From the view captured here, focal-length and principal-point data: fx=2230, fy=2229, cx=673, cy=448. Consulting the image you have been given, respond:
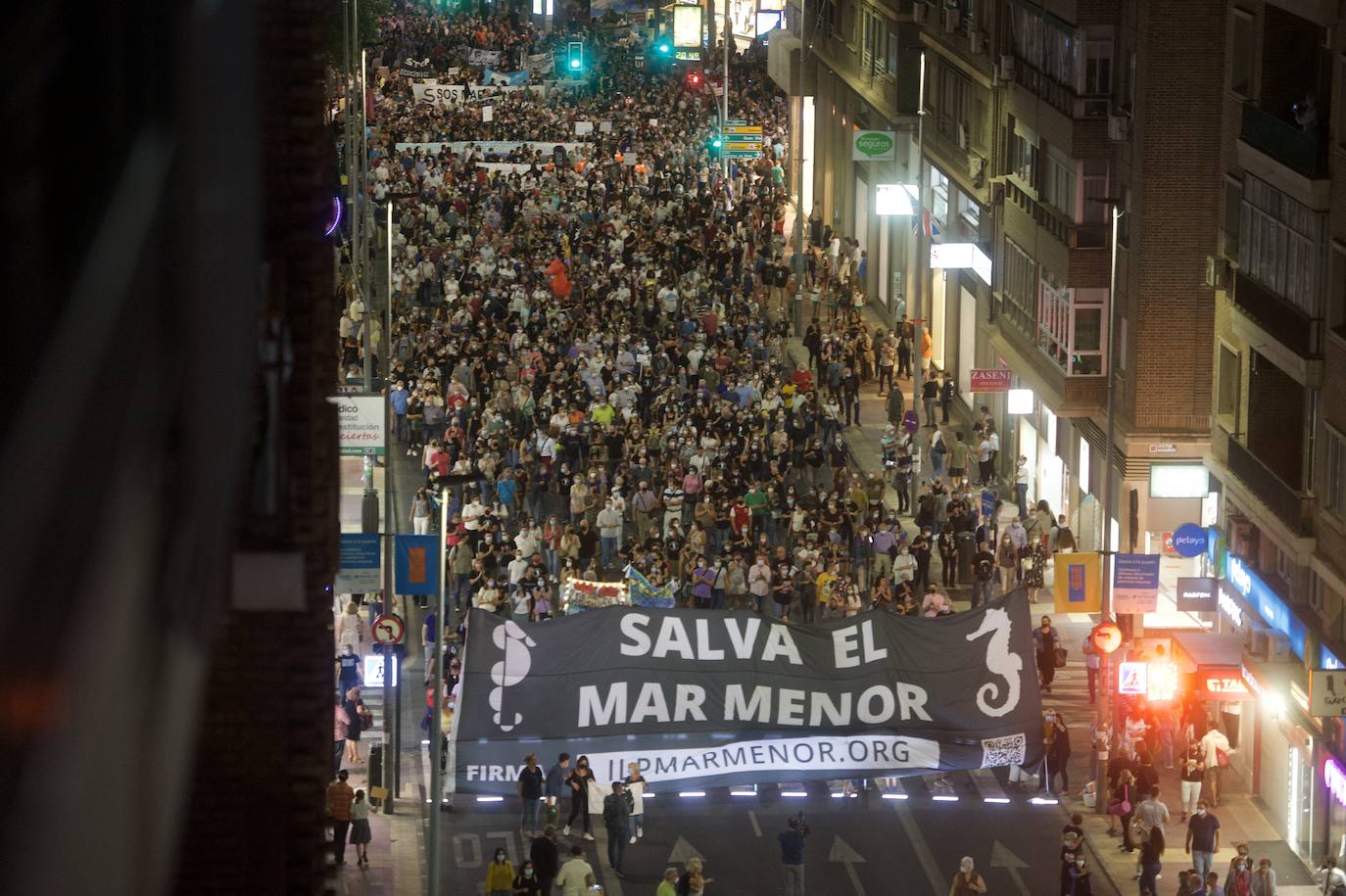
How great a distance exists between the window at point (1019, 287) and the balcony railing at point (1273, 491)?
12.6 m

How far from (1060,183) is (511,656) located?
86.5ft

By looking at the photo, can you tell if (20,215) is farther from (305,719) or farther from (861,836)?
(861,836)

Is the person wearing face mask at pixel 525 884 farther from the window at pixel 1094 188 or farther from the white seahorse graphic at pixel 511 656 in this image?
the window at pixel 1094 188

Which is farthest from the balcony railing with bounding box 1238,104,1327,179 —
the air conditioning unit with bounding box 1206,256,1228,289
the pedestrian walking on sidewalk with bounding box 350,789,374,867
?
the pedestrian walking on sidewalk with bounding box 350,789,374,867

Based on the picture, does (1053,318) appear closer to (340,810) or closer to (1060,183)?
(1060,183)

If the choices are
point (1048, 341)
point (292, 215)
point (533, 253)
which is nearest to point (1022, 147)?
point (1048, 341)

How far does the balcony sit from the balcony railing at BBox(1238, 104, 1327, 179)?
2.52 metres

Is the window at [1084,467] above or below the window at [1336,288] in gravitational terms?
below

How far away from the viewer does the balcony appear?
3712cm

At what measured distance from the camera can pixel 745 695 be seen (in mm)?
30375

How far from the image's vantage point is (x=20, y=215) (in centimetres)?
284

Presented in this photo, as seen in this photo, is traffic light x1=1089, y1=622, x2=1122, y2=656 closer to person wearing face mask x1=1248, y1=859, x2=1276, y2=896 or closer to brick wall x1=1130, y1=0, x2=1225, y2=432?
person wearing face mask x1=1248, y1=859, x2=1276, y2=896

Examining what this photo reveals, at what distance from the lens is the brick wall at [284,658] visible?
427 inches

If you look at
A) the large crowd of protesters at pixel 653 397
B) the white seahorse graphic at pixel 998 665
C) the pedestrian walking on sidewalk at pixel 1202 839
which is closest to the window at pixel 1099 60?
the large crowd of protesters at pixel 653 397
